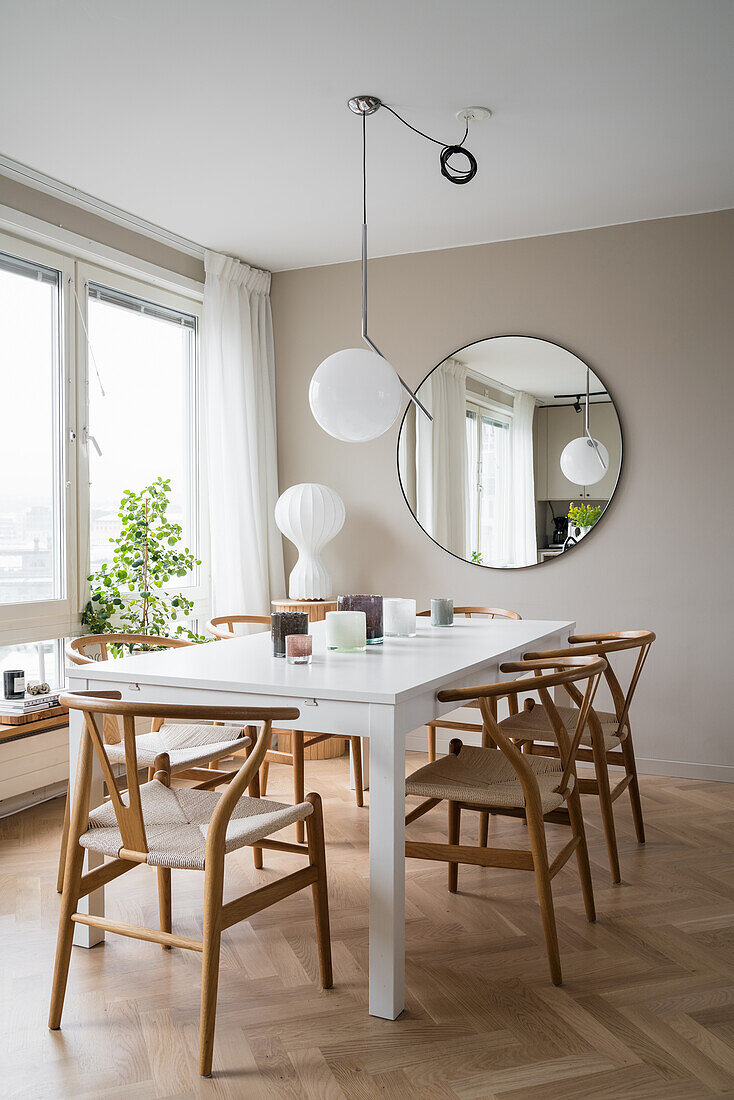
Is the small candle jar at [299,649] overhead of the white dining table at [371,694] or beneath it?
overhead

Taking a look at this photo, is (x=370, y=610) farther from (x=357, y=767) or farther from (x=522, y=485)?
(x=522, y=485)

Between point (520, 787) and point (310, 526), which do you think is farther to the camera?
point (310, 526)

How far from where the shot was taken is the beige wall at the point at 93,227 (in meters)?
3.67

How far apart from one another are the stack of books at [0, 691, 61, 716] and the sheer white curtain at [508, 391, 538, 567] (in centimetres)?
232

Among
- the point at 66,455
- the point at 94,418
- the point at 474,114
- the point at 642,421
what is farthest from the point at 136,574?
the point at 642,421

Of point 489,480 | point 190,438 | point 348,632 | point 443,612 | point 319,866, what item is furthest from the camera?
point 190,438

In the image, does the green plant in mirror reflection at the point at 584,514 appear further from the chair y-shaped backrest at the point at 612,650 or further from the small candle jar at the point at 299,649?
the small candle jar at the point at 299,649

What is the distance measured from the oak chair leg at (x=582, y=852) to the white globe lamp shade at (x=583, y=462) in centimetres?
221

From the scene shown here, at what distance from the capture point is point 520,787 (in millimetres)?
2363

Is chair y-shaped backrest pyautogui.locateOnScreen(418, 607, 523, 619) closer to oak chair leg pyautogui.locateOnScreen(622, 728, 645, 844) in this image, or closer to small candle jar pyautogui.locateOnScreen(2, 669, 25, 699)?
oak chair leg pyautogui.locateOnScreen(622, 728, 645, 844)

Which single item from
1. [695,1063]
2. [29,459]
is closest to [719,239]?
[29,459]

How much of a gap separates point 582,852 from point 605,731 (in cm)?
59

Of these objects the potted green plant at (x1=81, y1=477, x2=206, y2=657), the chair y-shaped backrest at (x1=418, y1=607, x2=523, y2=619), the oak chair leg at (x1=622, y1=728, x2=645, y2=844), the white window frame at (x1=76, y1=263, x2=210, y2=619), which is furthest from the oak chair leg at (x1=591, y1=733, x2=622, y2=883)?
the white window frame at (x1=76, y1=263, x2=210, y2=619)

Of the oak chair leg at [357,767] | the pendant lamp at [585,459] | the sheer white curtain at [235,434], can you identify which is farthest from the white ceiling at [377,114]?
the oak chair leg at [357,767]
